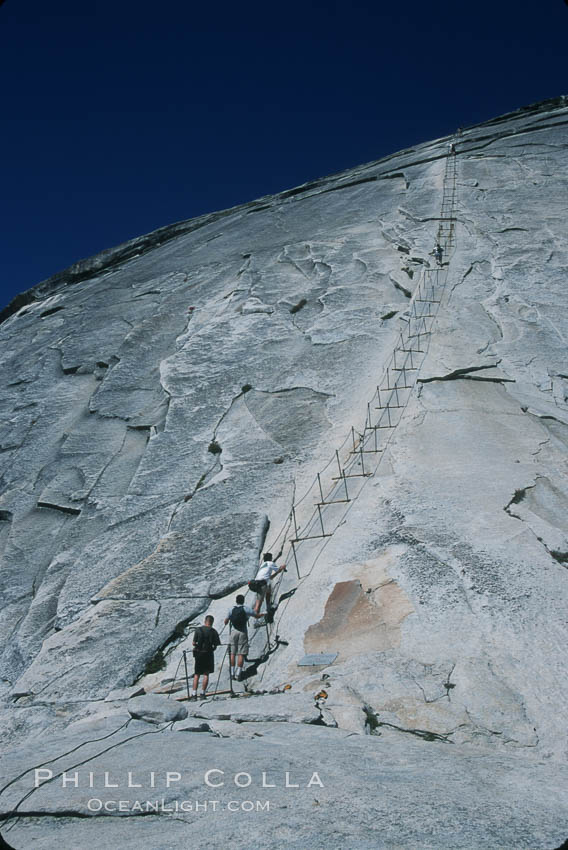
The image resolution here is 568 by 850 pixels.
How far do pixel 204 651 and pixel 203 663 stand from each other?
0.11 m

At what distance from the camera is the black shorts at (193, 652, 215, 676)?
6.23m

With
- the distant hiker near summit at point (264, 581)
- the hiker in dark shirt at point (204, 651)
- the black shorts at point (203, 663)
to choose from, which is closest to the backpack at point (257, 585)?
the distant hiker near summit at point (264, 581)

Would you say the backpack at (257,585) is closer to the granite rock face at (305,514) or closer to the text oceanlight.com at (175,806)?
the granite rock face at (305,514)

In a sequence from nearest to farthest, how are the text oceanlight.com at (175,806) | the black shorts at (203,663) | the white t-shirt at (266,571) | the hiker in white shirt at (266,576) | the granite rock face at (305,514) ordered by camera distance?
the text oceanlight.com at (175,806)
the granite rock face at (305,514)
the black shorts at (203,663)
the hiker in white shirt at (266,576)
the white t-shirt at (266,571)

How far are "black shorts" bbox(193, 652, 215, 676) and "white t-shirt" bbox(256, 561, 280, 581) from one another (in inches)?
39.8

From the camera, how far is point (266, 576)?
7.00m

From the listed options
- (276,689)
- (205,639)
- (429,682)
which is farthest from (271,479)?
(429,682)

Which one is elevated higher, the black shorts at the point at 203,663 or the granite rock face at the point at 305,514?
the granite rock face at the point at 305,514

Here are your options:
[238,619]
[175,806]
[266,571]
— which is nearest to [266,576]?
[266,571]

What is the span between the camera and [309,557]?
728 centimetres

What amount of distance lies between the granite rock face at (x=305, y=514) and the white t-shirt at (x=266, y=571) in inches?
8.1

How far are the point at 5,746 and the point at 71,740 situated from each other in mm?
1820

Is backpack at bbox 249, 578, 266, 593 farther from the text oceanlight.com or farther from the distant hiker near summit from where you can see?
the text oceanlight.com

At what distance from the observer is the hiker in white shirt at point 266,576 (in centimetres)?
689
